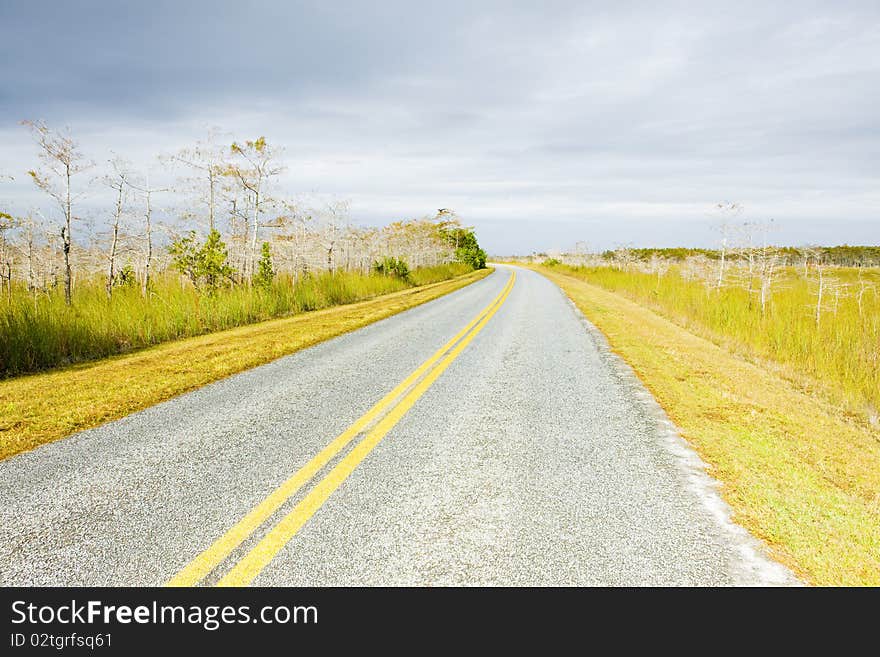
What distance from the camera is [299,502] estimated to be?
3.30 m

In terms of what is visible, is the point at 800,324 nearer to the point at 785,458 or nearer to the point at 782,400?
the point at 782,400

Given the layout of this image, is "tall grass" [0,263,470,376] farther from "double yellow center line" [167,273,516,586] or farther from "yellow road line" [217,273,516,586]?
"yellow road line" [217,273,516,586]

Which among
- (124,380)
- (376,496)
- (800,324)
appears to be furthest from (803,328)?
(124,380)

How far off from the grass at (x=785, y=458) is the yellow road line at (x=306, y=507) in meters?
2.90

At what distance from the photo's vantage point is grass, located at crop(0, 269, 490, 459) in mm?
4984

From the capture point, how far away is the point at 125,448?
14.3 feet

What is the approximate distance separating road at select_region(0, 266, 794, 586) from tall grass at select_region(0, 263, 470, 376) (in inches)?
154

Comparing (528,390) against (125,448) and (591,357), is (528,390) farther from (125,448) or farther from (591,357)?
(125,448)

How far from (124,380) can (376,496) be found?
5.22 m

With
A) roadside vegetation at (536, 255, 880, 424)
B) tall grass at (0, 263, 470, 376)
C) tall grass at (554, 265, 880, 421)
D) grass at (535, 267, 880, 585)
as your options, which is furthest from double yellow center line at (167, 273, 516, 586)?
tall grass at (554, 265, 880, 421)

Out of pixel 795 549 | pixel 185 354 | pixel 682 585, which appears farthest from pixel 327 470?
pixel 185 354

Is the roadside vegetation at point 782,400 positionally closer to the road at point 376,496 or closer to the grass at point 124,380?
the road at point 376,496

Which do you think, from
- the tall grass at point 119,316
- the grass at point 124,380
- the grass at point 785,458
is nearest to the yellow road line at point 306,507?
the grass at point 785,458
